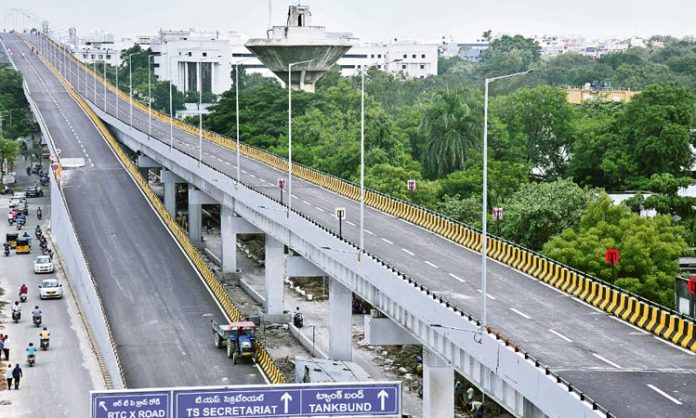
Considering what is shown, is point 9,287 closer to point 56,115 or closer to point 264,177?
point 264,177

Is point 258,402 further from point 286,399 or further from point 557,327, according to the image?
point 557,327

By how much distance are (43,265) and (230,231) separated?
57.7ft

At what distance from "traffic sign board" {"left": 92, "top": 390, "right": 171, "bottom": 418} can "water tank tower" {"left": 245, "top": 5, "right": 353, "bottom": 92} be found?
363 ft

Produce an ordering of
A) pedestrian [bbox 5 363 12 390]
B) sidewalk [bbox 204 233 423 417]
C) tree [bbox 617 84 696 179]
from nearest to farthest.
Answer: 1. sidewalk [bbox 204 233 423 417]
2. pedestrian [bbox 5 363 12 390]
3. tree [bbox 617 84 696 179]

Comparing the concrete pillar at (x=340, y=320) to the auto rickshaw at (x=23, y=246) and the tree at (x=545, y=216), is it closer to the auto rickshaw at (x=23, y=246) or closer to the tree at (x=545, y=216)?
the tree at (x=545, y=216)

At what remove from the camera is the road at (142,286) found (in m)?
66.4

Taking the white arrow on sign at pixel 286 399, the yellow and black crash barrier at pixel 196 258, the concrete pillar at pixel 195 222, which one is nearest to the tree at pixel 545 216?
the yellow and black crash barrier at pixel 196 258

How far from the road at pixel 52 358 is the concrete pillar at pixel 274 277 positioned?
485 inches

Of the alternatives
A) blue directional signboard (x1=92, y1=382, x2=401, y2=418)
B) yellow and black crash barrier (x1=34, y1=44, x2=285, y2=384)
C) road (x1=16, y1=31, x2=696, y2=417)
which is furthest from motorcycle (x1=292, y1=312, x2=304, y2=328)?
blue directional signboard (x1=92, y1=382, x2=401, y2=418)

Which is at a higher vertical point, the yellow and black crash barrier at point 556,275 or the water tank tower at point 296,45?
the water tank tower at point 296,45

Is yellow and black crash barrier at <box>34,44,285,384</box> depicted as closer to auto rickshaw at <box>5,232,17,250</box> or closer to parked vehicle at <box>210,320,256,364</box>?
parked vehicle at <box>210,320,256,364</box>

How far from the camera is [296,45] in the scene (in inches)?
5979

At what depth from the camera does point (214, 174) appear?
93.2 meters

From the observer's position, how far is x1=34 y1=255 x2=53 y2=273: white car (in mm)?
98875
